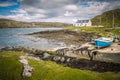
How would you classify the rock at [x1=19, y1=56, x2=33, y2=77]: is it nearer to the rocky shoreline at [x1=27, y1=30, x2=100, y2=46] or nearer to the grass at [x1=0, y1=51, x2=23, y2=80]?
the grass at [x1=0, y1=51, x2=23, y2=80]

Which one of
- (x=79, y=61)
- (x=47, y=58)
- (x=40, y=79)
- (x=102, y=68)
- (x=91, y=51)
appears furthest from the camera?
(x=91, y=51)

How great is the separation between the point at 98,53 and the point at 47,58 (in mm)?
8257

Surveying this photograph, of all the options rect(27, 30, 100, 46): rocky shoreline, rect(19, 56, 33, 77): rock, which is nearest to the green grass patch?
rect(19, 56, 33, 77): rock

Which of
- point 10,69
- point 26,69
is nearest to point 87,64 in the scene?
point 26,69

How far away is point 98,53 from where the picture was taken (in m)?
23.2

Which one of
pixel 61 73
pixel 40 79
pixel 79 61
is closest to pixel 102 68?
pixel 79 61

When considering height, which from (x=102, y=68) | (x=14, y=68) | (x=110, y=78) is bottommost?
(x=102, y=68)

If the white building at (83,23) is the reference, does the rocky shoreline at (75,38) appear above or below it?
below

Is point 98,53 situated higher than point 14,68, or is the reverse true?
point 14,68

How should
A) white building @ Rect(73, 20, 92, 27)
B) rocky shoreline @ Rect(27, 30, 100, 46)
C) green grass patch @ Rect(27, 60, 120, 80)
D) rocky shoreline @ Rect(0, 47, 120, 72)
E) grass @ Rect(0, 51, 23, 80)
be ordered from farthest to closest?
1. white building @ Rect(73, 20, 92, 27)
2. rocky shoreline @ Rect(27, 30, 100, 46)
3. rocky shoreline @ Rect(0, 47, 120, 72)
4. grass @ Rect(0, 51, 23, 80)
5. green grass patch @ Rect(27, 60, 120, 80)

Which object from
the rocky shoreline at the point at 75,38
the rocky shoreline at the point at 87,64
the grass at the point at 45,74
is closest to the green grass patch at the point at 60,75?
the grass at the point at 45,74

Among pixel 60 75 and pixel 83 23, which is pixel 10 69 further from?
pixel 83 23

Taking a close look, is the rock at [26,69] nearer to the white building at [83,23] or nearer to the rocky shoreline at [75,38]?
the rocky shoreline at [75,38]

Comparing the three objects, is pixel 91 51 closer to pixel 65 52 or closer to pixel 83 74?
pixel 65 52
